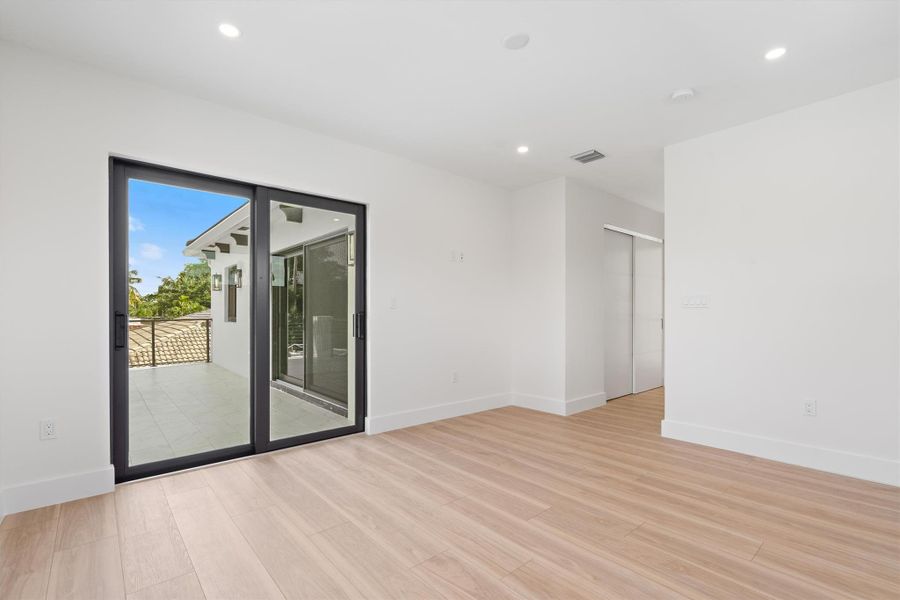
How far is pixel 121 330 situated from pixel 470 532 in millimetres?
2618

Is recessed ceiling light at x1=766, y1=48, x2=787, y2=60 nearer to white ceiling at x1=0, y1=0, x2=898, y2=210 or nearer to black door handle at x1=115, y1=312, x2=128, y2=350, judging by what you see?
white ceiling at x1=0, y1=0, x2=898, y2=210

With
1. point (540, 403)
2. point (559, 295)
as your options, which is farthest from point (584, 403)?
point (559, 295)

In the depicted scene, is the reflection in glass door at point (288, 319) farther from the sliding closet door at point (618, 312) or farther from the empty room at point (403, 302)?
A: the sliding closet door at point (618, 312)

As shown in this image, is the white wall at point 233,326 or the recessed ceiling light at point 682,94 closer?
Result: the recessed ceiling light at point 682,94

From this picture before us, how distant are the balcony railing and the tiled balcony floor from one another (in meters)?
0.07

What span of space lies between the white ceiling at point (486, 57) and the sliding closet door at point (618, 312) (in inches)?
83.9

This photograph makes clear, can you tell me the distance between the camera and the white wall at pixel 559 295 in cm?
480

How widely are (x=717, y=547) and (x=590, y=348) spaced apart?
3.11m

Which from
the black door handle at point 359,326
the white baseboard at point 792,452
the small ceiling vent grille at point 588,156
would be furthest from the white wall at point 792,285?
the black door handle at point 359,326

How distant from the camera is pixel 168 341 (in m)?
3.11

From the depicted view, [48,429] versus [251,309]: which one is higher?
[251,309]

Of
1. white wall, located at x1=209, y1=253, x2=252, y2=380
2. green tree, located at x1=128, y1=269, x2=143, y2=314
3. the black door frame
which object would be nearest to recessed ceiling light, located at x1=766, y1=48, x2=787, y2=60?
the black door frame

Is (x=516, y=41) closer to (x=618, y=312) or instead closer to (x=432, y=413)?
(x=432, y=413)

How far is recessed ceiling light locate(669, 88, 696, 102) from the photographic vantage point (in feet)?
9.64
